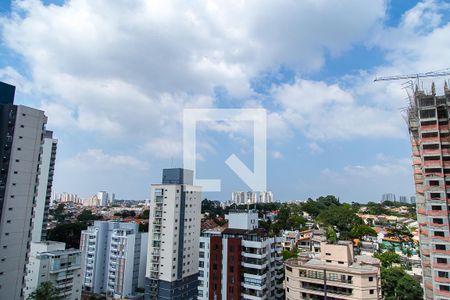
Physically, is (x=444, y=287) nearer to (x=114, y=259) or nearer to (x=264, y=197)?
(x=114, y=259)

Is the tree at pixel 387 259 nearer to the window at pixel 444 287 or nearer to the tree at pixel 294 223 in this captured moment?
the window at pixel 444 287

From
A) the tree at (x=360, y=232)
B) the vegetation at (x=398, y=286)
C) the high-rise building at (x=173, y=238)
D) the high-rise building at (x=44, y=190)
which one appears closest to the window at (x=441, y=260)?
the vegetation at (x=398, y=286)

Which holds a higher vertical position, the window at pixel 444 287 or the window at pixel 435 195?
the window at pixel 435 195

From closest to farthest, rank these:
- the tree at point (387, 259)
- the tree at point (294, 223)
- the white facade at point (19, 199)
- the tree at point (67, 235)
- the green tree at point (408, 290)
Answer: the white facade at point (19, 199) → the green tree at point (408, 290) → the tree at point (387, 259) → the tree at point (67, 235) → the tree at point (294, 223)

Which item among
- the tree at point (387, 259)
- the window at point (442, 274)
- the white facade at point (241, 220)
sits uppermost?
the white facade at point (241, 220)

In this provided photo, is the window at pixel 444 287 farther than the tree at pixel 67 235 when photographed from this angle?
No

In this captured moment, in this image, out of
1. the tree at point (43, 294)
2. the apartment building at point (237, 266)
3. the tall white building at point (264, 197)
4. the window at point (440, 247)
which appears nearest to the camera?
the window at point (440, 247)

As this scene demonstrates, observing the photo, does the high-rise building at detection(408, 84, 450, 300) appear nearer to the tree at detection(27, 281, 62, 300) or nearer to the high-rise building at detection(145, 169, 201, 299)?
the high-rise building at detection(145, 169, 201, 299)
